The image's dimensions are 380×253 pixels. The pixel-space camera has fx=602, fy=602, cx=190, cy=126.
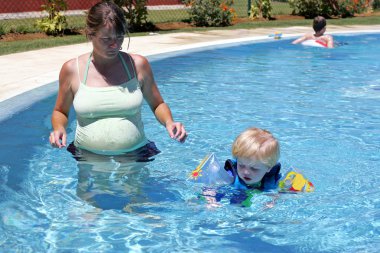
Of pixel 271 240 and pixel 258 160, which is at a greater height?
pixel 258 160

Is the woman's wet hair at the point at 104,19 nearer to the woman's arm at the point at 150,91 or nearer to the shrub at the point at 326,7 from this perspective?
the woman's arm at the point at 150,91

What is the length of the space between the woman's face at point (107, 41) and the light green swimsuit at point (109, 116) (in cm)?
23

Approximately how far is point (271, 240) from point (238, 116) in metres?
3.62

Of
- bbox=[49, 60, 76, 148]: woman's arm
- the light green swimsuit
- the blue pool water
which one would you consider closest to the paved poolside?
the blue pool water

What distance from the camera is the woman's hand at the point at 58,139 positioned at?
3650mm

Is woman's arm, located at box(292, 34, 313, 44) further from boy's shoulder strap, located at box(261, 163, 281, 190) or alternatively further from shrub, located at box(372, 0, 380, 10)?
shrub, located at box(372, 0, 380, 10)

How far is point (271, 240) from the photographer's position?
3.67m

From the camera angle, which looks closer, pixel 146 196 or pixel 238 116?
pixel 146 196

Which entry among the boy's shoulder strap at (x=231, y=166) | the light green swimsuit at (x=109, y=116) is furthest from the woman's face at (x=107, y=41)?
the boy's shoulder strap at (x=231, y=166)

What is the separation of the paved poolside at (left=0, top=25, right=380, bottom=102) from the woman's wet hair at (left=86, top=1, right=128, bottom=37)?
3402 mm

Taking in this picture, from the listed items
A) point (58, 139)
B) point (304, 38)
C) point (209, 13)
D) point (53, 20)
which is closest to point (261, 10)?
point (209, 13)

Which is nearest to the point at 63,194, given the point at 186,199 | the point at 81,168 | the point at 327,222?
the point at 81,168

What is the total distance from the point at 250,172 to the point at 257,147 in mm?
239

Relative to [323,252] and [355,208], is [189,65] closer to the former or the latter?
[355,208]
